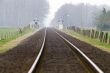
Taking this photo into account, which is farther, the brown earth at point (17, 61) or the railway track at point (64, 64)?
the brown earth at point (17, 61)

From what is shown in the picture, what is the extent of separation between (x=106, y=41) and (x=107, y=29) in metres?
76.9

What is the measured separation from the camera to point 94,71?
43.0 feet

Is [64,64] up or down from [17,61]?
up

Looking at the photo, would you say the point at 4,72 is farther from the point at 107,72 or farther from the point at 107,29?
the point at 107,29

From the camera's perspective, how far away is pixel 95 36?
4925 centimetres

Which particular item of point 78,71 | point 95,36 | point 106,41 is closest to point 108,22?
point 95,36

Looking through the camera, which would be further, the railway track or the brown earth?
the brown earth

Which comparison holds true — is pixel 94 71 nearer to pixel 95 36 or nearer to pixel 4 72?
pixel 4 72

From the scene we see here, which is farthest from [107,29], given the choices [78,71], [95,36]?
[78,71]

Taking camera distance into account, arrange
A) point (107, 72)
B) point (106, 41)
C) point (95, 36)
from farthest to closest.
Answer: point (95, 36), point (106, 41), point (107, 72)

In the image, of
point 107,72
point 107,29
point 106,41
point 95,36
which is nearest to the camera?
point 107,72

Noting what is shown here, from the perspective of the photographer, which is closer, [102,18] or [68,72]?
[68,72]

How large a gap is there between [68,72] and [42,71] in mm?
1113

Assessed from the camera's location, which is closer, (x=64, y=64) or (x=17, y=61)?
(x=64, y=64)
